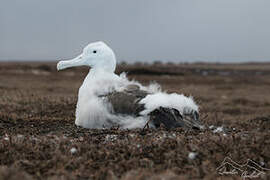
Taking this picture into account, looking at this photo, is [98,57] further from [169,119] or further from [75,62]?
[169,119]

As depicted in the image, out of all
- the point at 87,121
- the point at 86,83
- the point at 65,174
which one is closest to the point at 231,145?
the point at 65,174

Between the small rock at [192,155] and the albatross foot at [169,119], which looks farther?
the albatross foot at [169,119]

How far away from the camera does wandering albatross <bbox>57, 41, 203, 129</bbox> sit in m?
6.15

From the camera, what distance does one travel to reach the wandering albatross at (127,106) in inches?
242

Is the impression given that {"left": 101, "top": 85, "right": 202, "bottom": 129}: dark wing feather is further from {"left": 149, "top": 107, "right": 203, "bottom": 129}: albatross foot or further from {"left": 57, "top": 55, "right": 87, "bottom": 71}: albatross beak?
{"left": 57, "top": 55, "right": 87, "bottom": 71}: albatross beak

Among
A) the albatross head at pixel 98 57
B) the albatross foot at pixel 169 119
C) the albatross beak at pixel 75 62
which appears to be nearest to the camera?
the albatross foot at pixel 169 119

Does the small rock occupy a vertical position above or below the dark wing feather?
below

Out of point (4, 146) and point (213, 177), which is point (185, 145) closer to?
point (213, 177)

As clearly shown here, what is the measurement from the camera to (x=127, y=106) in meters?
6.32

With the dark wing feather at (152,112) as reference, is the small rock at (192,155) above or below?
below

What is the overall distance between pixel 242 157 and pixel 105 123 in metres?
2.66

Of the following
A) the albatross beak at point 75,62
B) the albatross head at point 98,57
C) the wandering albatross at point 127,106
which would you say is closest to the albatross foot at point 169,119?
the wandering albatross at point 127,106

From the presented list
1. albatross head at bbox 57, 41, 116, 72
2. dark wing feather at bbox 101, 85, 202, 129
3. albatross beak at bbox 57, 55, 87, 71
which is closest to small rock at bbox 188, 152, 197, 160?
dark wing feather at bbox 101, 85, 202, 129

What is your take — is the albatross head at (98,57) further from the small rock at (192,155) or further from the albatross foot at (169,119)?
the small rock at (192,155)
